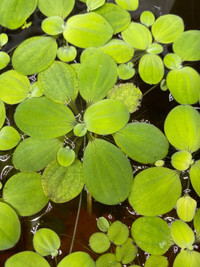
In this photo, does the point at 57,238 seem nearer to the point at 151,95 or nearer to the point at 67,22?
the point at 151,95

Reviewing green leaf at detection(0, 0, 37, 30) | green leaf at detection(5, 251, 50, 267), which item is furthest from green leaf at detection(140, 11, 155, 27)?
green leaf at detection(5, 251, 50, 267)

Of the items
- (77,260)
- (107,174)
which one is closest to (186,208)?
(107,174)

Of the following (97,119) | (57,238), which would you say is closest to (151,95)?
(97,119)

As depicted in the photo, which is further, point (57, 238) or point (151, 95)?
point (151, 95)

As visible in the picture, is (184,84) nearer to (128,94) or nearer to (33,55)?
(128,94)

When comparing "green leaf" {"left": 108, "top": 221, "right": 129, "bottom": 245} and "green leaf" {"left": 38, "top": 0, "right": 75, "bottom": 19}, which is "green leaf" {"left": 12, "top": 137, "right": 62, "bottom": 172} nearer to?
"green leaf" {"left": 108, "top": 221, "right": 129, "bottom": 245}

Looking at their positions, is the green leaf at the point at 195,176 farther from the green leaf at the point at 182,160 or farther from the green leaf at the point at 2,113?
the green leaf at the point at 2,113
